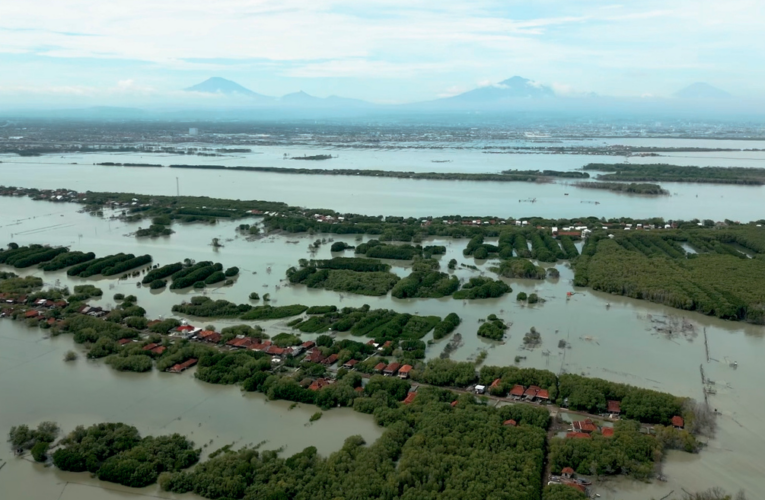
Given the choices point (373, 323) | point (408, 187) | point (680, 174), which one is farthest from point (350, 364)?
point (680, 174)

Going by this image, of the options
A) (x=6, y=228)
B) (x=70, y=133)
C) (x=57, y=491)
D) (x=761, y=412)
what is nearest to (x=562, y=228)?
(x=761, y=412)

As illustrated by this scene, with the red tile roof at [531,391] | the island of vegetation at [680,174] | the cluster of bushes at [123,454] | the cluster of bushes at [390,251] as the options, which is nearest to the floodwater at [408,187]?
the island of vegetation at [680,174]

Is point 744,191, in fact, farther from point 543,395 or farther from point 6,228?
point 6,228

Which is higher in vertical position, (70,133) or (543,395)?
(70,133)

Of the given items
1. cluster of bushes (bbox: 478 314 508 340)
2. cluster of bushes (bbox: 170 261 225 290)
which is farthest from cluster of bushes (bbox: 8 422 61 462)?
cluster of bushes (bbox: 478 314 508 340)

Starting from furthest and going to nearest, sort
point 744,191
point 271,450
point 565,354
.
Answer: point 744,191 < point 565,354 < point 271,450
